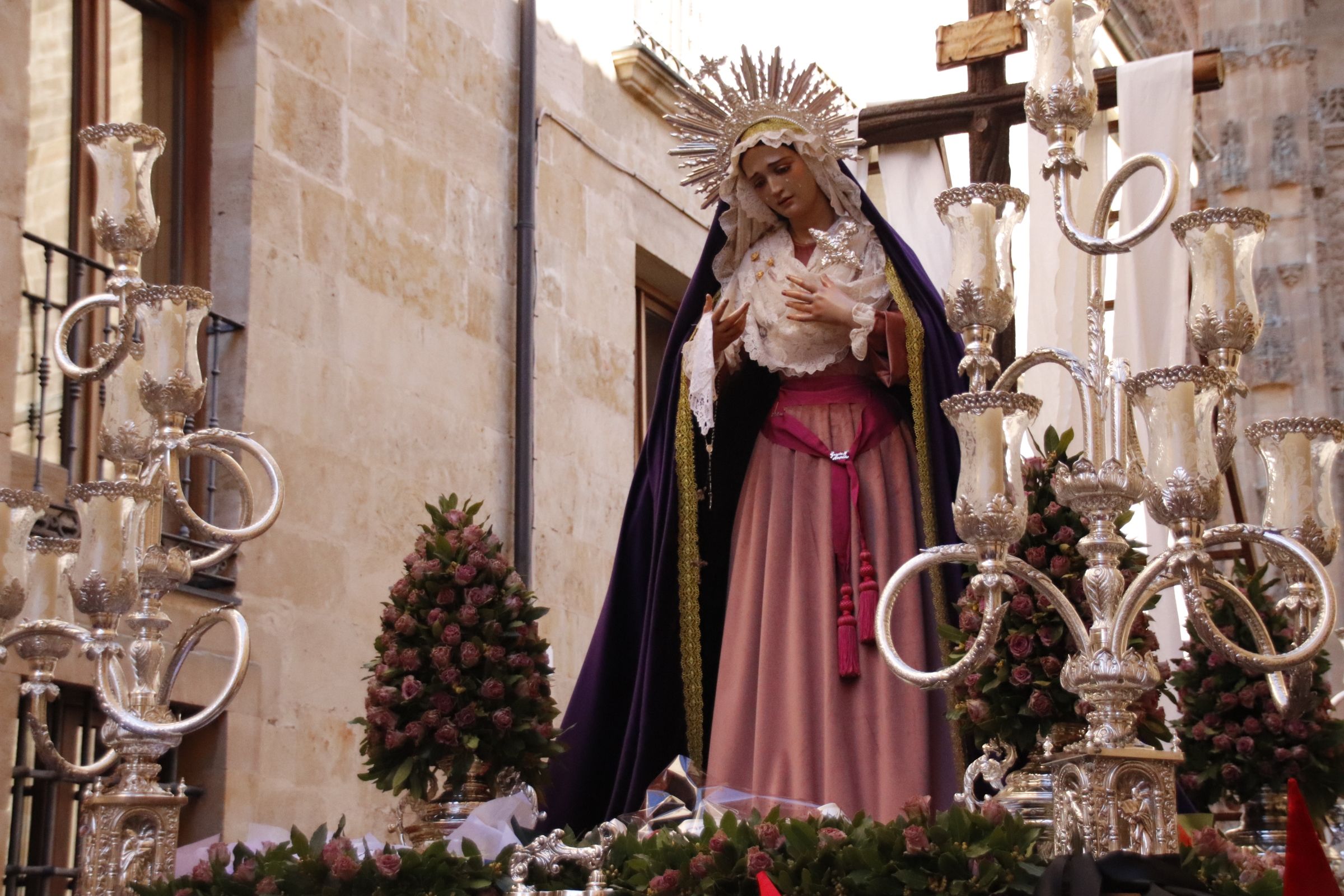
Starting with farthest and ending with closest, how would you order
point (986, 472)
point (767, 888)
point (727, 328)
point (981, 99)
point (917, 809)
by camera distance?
point (981, 99) < point (727, 328) < point (986, 472) < point (917, 809) < point (767, 888)

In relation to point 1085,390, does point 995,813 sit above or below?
below

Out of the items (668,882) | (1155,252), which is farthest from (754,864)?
(1155,252)

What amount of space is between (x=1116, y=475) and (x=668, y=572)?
63.5 inches

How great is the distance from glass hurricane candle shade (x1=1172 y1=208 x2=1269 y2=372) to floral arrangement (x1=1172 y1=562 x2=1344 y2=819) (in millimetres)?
1280

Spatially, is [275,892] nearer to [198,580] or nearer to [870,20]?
[198,580]

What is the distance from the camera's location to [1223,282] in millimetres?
2969

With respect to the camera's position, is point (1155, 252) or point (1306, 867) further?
point (1155, 252)

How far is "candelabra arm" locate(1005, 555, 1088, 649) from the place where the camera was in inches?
111

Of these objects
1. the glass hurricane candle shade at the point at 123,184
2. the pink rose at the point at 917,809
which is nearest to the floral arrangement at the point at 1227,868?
the pink rose at the point at 917,809

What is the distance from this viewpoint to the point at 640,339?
29.1ft

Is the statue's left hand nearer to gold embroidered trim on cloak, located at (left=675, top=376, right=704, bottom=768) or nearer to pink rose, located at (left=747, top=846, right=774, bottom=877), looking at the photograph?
gold embroidered trim on cloak, located at (left=675, top=376, right=704, bottom=768)

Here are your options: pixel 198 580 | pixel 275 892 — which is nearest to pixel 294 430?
pixel 198 580

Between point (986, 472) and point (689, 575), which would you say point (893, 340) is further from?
point (986, 472)

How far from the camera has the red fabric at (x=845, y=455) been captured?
3.98 meters
